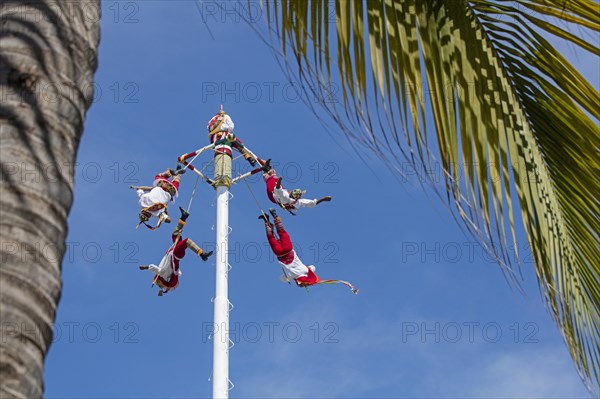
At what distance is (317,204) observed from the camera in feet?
41.0

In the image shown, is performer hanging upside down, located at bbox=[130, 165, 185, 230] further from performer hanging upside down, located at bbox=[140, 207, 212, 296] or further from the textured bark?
the textured bark

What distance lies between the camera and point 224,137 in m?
13.2

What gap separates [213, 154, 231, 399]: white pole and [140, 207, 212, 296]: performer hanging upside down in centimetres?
37

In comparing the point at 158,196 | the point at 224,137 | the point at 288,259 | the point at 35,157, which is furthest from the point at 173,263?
the point at 35,157

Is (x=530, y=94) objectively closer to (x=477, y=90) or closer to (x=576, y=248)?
(x=477, y=90)

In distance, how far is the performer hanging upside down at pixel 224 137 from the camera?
43.0ft

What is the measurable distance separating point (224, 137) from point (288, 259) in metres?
2.11

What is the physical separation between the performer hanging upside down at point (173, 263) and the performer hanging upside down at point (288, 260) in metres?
1.08

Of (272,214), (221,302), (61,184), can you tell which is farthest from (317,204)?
(61,184)

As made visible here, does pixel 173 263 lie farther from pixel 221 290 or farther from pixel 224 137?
pixel 224 137

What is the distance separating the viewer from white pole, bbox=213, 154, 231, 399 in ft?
34.8

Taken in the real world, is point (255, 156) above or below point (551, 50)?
above

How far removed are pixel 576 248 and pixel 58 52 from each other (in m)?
1.74

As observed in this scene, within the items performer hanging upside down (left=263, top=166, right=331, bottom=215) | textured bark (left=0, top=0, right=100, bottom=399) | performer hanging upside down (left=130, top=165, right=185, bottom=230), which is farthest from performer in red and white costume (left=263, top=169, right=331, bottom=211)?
textured bark (left=0, top=0, right=100, bottom=399)
